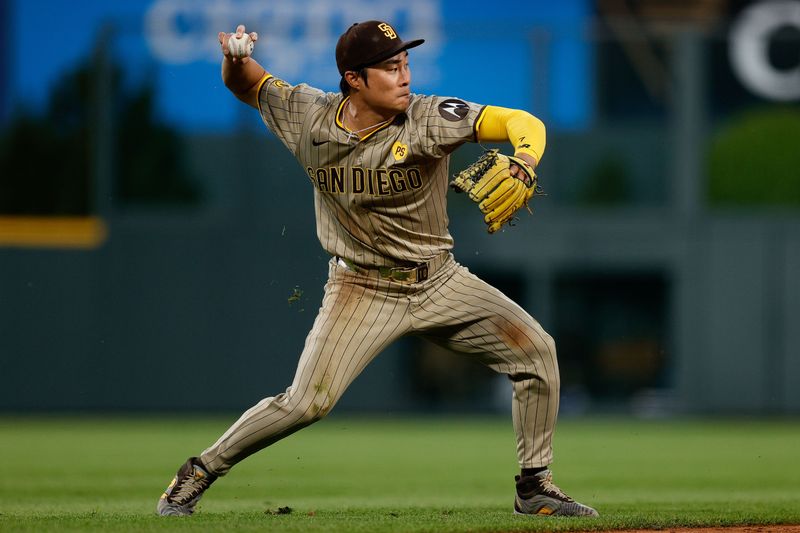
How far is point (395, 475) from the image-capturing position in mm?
8328

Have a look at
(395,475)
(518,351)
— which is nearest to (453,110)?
(518,351)

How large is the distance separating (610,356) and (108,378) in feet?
18.6

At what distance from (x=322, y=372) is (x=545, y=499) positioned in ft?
3.60

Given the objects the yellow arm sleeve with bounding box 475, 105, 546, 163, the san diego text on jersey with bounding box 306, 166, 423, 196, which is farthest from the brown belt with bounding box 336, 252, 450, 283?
the yellow arm sleeve with bounding box 475, 105, 546, 163

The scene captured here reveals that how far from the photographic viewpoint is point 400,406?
47.1 feet

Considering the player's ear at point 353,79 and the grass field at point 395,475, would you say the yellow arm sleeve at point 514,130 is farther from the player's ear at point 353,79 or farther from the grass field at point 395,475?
the grass field at point 395,475

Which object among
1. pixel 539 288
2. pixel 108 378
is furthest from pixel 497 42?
pixel 108 378

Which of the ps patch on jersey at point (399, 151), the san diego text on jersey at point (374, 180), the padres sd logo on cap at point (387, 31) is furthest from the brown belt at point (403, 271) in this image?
the padres sd logo on cap at point (387, 31)

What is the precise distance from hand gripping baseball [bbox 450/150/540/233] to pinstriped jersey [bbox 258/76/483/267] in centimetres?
23

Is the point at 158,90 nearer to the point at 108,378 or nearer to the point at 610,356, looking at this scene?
the point at 108,378

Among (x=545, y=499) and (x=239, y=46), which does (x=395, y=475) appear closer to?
(x=545, y=499)

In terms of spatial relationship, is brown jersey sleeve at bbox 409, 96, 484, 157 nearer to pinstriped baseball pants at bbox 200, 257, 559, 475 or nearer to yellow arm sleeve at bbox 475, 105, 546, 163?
yellow arm sleeve at bbox 475, 105, 546, 163

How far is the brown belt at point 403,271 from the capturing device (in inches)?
203

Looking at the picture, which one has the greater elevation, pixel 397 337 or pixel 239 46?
pixel 239 46
